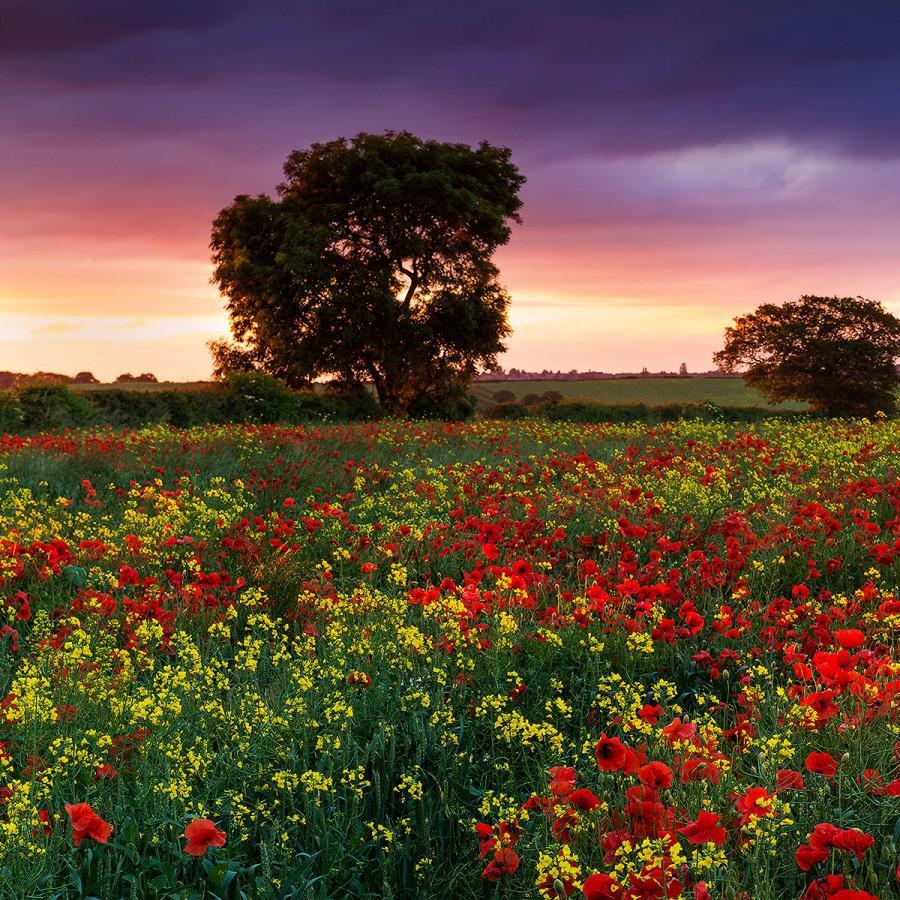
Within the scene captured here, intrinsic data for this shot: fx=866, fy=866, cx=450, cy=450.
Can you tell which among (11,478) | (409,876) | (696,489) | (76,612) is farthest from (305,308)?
(409,876)

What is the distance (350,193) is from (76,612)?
30179mm

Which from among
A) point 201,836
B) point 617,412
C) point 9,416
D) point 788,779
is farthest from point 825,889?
point 617,412

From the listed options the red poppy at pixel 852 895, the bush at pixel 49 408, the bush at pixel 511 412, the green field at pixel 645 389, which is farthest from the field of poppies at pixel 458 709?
the green field at pixel 645 389

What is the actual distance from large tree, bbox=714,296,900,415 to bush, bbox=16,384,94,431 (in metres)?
30.6

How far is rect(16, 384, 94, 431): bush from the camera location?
69.8ft

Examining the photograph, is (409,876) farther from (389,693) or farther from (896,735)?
(896,735)

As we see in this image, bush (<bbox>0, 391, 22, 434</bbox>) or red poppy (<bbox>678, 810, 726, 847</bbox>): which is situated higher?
bush (<bbox>0, 391, 22, 434</bbox>)

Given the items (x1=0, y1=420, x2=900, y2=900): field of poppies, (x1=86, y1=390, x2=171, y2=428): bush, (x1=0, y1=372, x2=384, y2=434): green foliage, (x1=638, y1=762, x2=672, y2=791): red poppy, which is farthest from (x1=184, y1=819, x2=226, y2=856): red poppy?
(x1=86, y1=390, x2=171, y2=428): bush

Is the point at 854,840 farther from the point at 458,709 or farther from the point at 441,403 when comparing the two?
the point at 441,403

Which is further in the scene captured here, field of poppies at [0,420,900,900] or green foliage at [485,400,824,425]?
green foliage at [485,400,824,425]

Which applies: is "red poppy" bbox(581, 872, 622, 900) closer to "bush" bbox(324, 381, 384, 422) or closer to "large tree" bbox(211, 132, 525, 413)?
"bush" bbox(324, 381, 384, 422)

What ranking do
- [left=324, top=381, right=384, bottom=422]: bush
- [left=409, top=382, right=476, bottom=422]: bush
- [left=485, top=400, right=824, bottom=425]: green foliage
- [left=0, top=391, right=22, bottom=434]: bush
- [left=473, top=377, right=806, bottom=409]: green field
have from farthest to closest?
[left=473, top=377, right=806, bottom=409]: green field
[left=409, top=382, right=476, bottom=422]: bush
[left=485, top=400, right=824, bottom=425]: green foliage
[left=324, top=381, right=384, bottom=422]: bush
[left=0, top=391, right=22, bottom=434]: bush

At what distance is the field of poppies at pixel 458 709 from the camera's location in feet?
9.82

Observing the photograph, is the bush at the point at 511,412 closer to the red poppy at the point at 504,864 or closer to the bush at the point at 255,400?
the bush at the point at 255,400
